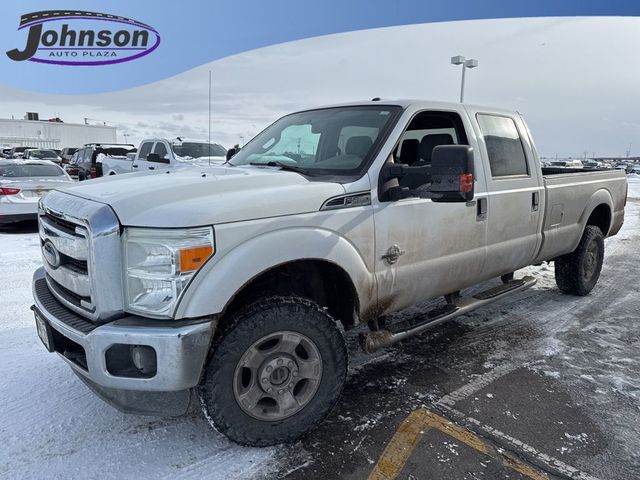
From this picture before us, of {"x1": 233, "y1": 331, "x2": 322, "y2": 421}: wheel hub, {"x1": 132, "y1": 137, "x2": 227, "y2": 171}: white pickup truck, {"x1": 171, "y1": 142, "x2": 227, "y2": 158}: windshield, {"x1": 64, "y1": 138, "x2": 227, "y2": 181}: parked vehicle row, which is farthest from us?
{"x1": 171, "y1": 142, "x2": 227, "y2": 158}: windshield

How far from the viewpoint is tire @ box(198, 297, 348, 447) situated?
2631 millimetres

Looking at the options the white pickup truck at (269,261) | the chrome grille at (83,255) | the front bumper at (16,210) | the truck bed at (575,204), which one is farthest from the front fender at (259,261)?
the front bumper at (16,210)

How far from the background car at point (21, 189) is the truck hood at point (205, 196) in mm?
6682

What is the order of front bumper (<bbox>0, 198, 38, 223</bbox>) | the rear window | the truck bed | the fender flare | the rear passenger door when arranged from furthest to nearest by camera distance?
the rear window < front bumper (<bbox>0, 198, 38, 223</bbox>) < the fender flare < the truck bed < the rear passenger door

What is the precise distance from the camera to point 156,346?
2414 mm

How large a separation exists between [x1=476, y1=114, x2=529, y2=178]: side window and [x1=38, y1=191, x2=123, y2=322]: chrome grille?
310 centimetres

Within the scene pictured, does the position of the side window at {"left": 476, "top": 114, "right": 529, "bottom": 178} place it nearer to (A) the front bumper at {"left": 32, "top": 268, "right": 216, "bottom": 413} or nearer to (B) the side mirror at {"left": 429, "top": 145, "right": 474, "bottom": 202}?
(B) the side mirror at {"left": 429, "top": 145, "right": 474, "bottom": 202}

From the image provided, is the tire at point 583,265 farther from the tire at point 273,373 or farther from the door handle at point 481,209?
the tire at point 273,373

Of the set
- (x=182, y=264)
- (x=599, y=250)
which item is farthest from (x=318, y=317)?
(x=599, y=250)

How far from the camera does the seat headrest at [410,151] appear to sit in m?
3.80

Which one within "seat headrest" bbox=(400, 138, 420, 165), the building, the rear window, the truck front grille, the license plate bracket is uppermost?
the building

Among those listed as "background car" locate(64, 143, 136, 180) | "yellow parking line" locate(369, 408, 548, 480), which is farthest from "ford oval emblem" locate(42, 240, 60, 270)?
"background car" locate(64, 143, 136, 180)

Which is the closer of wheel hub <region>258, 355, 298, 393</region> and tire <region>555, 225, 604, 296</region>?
wheel hub <region>258, 355, 298, 393</region>

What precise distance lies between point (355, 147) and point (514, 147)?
6.29ft
